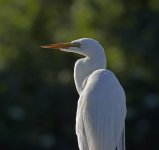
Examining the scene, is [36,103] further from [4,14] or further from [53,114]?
[4,14]

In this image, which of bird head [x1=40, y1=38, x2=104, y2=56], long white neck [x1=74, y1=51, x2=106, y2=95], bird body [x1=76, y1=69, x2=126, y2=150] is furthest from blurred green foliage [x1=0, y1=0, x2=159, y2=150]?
bird body [x1=76, y1=69, x2=126, y2=150]

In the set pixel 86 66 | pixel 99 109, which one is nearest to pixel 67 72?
pixel 86 66

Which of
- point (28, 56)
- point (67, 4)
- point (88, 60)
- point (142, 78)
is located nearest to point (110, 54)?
point (142, 78)

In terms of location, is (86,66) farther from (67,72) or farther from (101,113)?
(67,72)

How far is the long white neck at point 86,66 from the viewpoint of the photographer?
4336 millimetres

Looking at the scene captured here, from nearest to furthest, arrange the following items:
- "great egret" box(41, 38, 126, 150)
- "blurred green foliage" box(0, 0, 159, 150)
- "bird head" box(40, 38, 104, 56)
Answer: "great egret" box(41, 38, 126, 150), "bird head" box(40, 38, 104, 56), "blurred green foliage" box(0, 0, 159, 150)

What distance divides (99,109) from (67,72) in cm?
618

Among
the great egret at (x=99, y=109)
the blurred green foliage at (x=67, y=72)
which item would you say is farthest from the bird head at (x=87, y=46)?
the blurred green foliage at (x=67, y=72)

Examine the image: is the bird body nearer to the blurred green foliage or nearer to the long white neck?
the long white neck

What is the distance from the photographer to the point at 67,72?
10.3 m

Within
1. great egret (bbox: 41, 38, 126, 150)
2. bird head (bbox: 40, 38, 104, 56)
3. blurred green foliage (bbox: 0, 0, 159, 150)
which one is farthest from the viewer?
blurred green foliage (bbox: 0, 0, 159, 150)

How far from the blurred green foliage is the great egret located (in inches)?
212

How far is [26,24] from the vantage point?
1086cm

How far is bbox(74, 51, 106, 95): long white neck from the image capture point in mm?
4336
